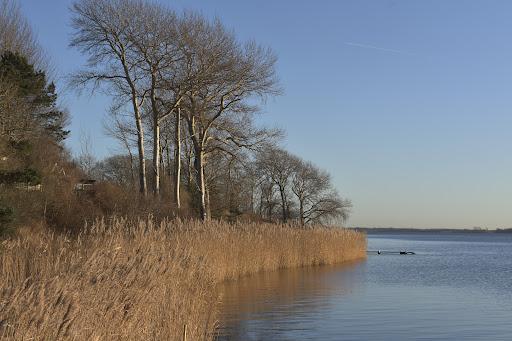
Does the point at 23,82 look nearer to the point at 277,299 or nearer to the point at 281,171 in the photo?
the point at 277,299

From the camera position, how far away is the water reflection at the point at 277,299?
39.5 feet

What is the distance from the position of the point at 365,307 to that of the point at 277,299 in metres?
2.28

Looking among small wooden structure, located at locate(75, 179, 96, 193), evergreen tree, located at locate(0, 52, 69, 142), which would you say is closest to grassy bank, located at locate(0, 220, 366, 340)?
evergreen tree, located at locate(0, 52, 69, 142)

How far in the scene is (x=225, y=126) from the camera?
32375mm

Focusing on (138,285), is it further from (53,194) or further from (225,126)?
(225,126)

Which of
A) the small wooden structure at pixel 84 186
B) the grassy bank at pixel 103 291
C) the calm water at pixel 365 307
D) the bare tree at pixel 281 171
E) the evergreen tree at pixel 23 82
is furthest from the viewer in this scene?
the bare tree at pixel 281 171

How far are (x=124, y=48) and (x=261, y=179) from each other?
1548 inches

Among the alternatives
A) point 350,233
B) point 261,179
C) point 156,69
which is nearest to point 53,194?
point 156,69

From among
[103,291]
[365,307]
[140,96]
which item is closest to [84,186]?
[140,96]

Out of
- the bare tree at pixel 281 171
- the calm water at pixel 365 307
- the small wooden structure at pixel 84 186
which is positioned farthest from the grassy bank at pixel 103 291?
the bare tree at pixel 281 171

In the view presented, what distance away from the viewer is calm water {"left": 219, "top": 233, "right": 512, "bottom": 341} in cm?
1168

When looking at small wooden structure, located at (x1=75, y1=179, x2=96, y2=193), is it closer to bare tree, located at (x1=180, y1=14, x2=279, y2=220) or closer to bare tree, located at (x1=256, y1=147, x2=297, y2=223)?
bare tree, located at (x1=180, y1=14, x2=279, y2=220)

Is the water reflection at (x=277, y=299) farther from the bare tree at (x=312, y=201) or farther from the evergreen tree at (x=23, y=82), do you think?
the bare tree at (x=312, y=201)

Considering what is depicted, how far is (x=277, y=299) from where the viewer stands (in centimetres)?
1608
